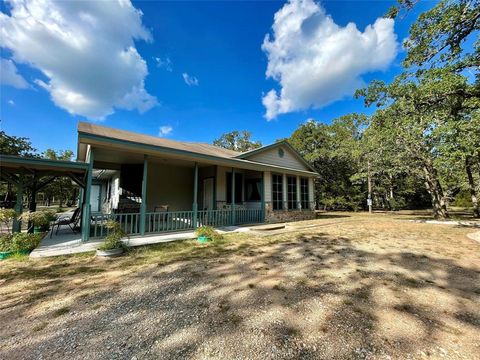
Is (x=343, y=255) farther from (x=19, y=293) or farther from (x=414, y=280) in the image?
(x=19, y=293)

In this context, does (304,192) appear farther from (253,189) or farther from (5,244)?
(5,244)

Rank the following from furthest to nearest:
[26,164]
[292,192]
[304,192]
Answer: [304,192], [292,192], [26,164]

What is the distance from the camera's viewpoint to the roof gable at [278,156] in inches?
416

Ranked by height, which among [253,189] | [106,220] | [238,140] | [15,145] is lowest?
[106,220]

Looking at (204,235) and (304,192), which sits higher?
(304,192)

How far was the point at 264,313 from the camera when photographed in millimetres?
2445

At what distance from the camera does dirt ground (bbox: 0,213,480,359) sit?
6.16ft

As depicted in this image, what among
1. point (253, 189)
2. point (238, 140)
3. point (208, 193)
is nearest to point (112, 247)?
point (208, 193)

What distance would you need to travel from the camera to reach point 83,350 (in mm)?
1852

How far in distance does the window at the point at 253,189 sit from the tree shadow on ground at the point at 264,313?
6573mm

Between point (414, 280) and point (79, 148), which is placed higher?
point (79, 148)

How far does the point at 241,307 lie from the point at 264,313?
303 mm

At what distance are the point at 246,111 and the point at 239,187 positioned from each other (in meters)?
Answer: 13.4

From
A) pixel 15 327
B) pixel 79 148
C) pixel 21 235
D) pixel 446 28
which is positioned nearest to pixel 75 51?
pixel 79 148
